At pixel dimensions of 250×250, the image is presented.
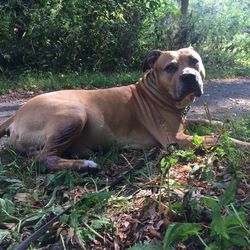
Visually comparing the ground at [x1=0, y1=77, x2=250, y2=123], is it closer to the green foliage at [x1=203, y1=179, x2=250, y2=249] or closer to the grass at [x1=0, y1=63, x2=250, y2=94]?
the grass at [x1=0, y1=63, x2=250, y2=94]

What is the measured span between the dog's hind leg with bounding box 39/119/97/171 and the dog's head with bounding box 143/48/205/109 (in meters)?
1.00

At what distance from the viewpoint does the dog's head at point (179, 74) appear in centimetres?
460

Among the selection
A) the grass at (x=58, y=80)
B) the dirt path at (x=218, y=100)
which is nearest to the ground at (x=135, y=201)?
the dirt path at (x=218, y=100)

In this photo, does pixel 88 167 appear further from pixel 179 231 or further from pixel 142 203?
pixel 179 231

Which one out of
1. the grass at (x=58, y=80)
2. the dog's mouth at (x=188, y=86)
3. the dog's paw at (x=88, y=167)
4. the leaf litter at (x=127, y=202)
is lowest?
the grass at (x=58, y=80)

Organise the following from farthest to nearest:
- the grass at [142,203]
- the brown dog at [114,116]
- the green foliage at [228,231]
A: the brown dog at [114,116] → the grass at [142,203] → the green foliage at [228,231]

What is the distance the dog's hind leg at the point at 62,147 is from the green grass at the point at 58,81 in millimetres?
4489

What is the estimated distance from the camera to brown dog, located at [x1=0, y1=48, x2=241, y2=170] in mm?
4219

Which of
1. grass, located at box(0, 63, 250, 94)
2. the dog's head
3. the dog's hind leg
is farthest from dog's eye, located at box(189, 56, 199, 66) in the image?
grass, located at box(0, 63, 250, 94)

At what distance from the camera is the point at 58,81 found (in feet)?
29.8

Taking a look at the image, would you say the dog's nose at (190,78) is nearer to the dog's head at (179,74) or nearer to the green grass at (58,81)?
the dog's head at (179,74)

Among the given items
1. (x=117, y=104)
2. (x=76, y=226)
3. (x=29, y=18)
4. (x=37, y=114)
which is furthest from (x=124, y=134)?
(x=29, y=18)

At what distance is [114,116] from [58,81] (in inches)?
183

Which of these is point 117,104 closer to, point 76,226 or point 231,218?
point 76,226
